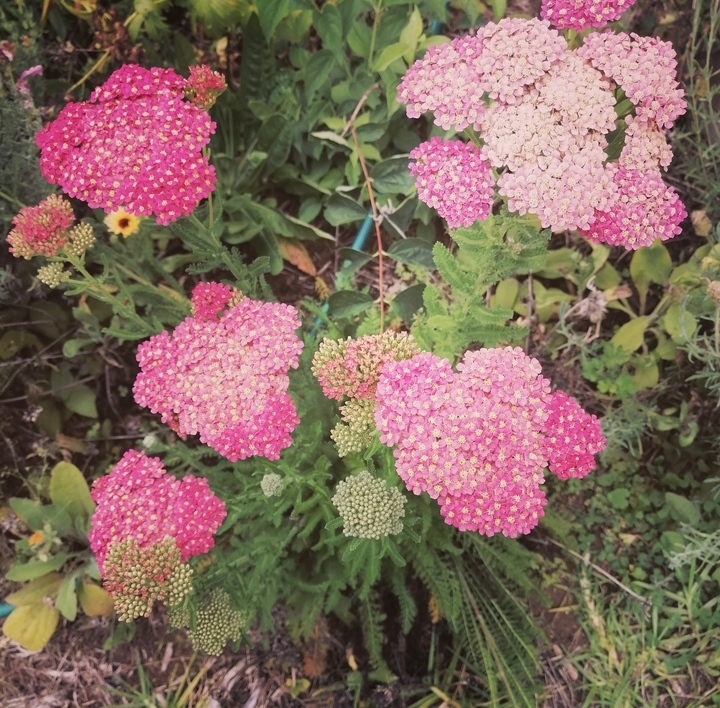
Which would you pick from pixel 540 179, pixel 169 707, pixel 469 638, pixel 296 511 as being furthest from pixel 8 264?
pixel 469 638

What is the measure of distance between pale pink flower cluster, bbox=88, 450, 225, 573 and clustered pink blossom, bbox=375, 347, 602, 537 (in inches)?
21.3

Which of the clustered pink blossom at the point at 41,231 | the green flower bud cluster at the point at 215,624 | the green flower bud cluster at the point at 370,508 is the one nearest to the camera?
the green flower bud cluster at the point at 370,508

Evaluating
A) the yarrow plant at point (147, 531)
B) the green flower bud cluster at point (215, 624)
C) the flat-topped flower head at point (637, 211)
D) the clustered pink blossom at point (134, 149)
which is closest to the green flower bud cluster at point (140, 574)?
the yarrow plant at point (147, 531)

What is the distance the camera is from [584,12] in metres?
1.47

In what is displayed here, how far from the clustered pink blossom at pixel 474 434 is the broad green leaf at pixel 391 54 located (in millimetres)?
1276

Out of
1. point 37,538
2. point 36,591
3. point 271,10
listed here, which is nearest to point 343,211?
point 271,10

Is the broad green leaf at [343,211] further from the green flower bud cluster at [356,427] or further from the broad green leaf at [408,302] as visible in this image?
the green flower bud cluster at [356,427]

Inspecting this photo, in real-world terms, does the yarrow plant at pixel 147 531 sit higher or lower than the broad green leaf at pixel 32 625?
higher

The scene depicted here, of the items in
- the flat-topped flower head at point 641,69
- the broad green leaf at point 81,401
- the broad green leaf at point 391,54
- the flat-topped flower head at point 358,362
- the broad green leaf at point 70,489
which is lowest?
the broad green leaf at point 70,489

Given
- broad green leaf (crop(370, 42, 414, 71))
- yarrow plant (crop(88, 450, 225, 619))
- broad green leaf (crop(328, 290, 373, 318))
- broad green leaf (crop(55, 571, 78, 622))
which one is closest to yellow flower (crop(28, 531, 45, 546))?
broad green leaf (crop(55, 571, 78, 622))

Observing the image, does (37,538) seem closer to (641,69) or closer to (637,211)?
(637,211)

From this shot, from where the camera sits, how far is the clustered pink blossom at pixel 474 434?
1.52 m

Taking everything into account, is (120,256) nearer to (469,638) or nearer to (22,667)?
(22,667)

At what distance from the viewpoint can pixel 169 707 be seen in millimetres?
2443
